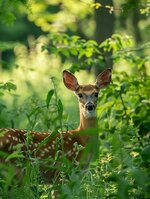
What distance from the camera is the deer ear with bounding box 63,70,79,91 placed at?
8.84 m

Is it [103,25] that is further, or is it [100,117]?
[103,25]

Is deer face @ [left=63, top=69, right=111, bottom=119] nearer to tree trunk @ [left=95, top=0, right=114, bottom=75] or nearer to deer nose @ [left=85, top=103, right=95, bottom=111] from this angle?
deer nose @ [left=85, top=103, right=95, bottom=111]

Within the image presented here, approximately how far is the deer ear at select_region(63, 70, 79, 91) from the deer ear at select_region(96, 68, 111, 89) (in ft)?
0.74

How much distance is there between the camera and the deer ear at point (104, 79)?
8852 millimetres

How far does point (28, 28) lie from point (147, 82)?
24653 millimetres

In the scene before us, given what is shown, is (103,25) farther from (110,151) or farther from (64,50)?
(110,151)

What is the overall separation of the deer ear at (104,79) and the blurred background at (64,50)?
0.32 ft

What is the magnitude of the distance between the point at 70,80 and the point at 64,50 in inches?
12.5

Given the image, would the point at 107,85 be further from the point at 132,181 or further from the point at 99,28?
the point at 99,28

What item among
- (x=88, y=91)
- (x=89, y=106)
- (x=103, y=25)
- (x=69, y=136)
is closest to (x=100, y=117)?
(x=88, y=91)

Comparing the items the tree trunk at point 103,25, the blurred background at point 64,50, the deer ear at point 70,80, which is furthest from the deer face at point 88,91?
the tree trunk at point 103,25

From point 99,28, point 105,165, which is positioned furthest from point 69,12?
point 105,165

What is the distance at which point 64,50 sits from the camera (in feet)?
29.0

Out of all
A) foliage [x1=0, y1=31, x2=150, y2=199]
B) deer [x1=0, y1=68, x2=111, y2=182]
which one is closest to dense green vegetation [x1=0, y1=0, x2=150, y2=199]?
foliage [x1=0, y1=31, x2=150, y2=199]
